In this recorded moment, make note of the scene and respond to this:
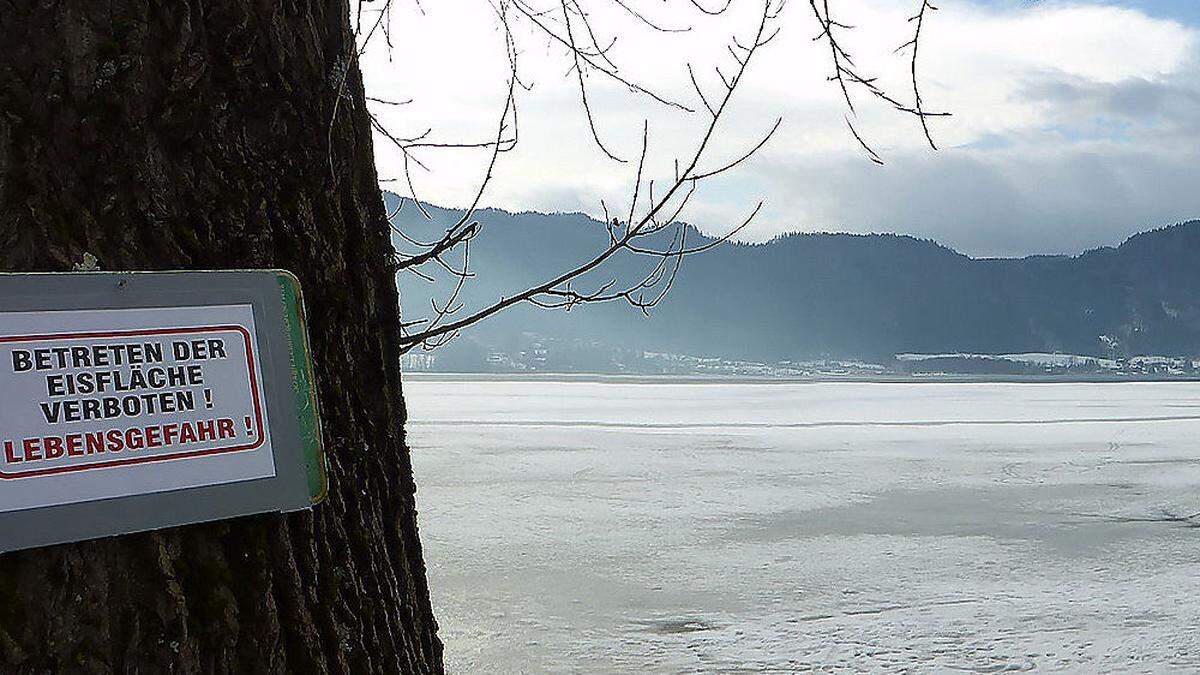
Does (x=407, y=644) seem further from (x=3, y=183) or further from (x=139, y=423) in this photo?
(x=3, y=183)

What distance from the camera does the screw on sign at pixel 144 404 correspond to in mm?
762

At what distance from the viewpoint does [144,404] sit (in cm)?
A: 79

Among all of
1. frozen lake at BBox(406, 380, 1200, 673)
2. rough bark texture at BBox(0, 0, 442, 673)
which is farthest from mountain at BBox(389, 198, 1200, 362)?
rough bark texture at BBox(0, 0, 442, 673)

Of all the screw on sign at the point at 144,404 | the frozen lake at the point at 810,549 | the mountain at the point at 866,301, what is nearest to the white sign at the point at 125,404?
the screw on sign at the point at 144,404

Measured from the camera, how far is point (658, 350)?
63188 millimetres

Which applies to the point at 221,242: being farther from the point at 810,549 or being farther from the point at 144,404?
the point at 810,549

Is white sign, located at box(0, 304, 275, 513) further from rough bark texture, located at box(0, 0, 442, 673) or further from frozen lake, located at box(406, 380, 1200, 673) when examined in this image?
frozen lake, located at box(406, 380, 1200, 673)

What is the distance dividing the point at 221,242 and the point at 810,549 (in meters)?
8.07

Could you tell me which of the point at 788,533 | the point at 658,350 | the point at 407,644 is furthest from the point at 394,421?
the point at 658,350

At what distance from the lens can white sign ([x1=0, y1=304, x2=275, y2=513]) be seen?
2.49 ft

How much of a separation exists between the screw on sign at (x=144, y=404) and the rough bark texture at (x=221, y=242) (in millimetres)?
32

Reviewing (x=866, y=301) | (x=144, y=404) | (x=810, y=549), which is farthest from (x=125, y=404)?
(x=866, y=301)

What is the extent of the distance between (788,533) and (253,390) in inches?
343

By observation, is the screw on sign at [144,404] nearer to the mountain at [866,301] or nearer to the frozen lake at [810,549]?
the frozen lake at [810,549]
